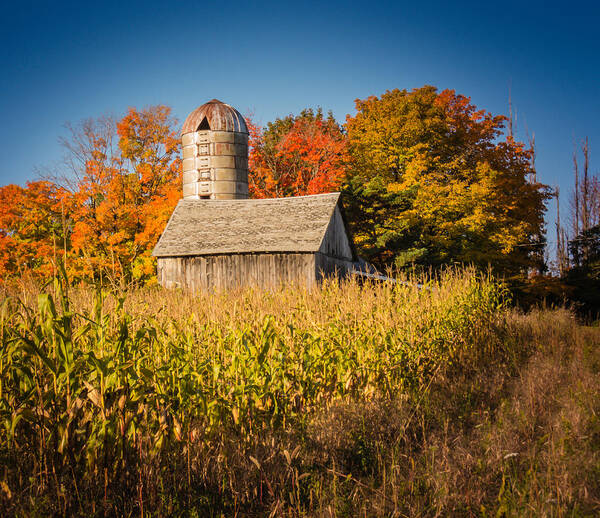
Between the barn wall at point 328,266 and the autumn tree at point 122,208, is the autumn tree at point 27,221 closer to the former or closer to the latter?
the autumn tree at point 122,208

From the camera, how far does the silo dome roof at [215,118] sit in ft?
82.0

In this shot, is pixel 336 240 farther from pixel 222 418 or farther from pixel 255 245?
pixel 222 418

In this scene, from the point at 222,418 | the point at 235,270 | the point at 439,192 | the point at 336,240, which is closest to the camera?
the point at 222,418

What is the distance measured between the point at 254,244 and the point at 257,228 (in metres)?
1.10

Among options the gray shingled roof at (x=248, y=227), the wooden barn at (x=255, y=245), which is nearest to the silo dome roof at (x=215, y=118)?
the gray shingled roof at (x=248, y=227)

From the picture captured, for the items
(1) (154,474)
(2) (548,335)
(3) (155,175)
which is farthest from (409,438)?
(3) (155,175)

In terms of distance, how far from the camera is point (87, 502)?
10.4 feet

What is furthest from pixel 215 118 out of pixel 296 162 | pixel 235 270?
pixel 235 270

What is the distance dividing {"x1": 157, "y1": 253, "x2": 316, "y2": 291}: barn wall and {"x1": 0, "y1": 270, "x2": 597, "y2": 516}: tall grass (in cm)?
1037

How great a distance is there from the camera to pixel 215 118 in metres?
25.1

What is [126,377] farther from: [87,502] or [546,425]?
[546,425]

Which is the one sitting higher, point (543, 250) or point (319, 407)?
point (543, 250)

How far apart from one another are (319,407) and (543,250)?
2639 centimetres

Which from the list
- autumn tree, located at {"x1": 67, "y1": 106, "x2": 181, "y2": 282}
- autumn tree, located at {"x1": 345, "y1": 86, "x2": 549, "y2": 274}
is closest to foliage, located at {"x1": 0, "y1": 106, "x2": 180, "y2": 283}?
autumn tree, located at {"x1": 67, "y1": 106, "x2": 181, "y2": 282}
